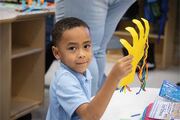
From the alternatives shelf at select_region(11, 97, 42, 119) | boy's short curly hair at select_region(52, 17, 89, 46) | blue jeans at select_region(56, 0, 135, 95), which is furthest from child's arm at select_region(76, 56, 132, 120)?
shelf at select_region(11, 97, 42, 119)

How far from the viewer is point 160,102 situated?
1162 mm

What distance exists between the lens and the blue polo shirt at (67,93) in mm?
1052

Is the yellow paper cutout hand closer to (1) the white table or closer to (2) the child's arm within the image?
(2) the child's arm

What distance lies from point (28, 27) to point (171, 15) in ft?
6.10

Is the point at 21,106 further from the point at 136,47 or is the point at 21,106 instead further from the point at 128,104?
the point at 136,47

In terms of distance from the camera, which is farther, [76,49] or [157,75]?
[157,75]

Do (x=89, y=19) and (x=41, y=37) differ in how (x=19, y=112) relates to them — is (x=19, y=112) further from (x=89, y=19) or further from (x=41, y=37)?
(x=89, y=19)

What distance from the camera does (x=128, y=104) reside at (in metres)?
1.19

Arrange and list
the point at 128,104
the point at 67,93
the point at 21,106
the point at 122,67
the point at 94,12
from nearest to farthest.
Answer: the point at 122,67, the point at 67,93, the point at 128,104, the point at 94,12, the point at 21,106

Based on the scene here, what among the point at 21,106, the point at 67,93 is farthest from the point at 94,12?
the point at 21,106

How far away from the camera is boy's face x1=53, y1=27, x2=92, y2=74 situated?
108 cm

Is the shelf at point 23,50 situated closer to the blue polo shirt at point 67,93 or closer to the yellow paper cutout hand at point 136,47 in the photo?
the blue polo shirt at point 67,93

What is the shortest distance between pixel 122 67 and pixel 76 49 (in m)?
0.24

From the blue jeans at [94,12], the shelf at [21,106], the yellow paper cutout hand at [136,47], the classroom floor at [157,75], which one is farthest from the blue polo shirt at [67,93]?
the classroom floor at [157,75]
